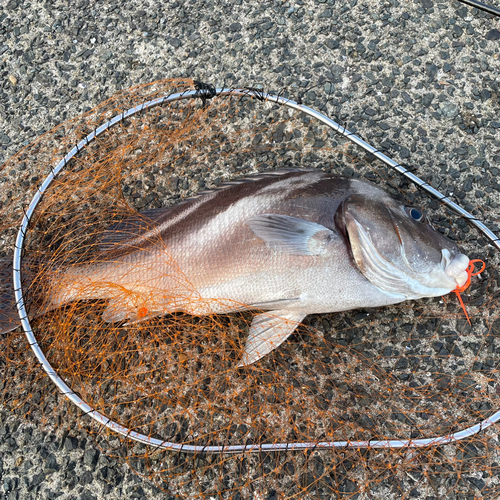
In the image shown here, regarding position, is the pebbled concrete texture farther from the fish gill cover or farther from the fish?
the fish

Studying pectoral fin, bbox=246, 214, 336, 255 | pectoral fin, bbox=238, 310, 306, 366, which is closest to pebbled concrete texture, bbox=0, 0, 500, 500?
pectoral fin, bbox=246, 214, 336, 255

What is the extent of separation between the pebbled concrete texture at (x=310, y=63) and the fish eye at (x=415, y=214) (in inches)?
18.7

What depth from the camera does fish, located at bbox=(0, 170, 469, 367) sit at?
6.98 ft

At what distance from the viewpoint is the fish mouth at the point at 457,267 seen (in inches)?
85.4

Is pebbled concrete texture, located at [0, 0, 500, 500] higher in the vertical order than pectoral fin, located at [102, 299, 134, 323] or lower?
higher

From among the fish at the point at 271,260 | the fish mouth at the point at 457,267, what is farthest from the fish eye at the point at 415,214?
the fish mouth at the point at 457,267

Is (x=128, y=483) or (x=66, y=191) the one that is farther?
(x=66, y=191)

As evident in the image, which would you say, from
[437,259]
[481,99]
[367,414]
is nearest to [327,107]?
[481,99]

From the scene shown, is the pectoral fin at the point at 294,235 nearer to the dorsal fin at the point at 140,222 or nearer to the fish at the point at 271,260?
the fish at the point at 271,260

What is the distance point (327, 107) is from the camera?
2766 mm

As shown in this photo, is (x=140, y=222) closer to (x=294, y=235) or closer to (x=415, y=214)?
(x=294, y=235)

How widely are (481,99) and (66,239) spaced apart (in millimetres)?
2729

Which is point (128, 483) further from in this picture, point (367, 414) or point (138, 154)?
point (138, 154)

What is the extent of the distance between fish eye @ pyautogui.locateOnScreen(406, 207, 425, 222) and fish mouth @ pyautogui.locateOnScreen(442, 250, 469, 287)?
8.3 inches
